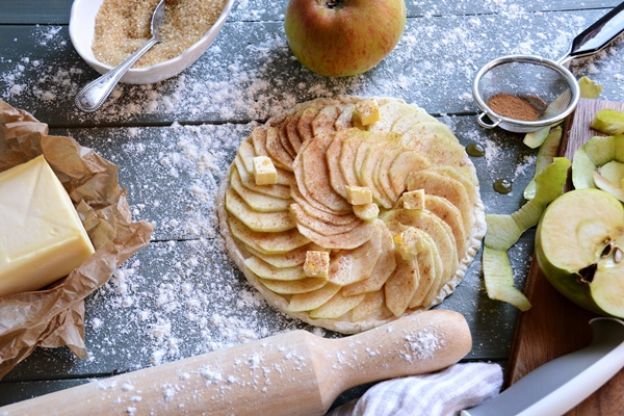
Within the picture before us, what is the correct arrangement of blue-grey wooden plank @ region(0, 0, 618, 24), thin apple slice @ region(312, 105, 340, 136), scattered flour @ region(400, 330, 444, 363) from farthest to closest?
blue-grey wooden plank @ region(0, 0, 618, 24), thin apple slice @ region(312, 105, 340, 136), scattered flour @ region(400, 330, 444, 363)

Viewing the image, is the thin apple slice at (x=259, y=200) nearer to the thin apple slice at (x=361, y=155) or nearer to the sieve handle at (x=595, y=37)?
the thin apple slice at (x=361, y=155)

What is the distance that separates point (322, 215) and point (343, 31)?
48 cm

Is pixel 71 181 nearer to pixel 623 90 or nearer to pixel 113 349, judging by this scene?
pixel 113 349

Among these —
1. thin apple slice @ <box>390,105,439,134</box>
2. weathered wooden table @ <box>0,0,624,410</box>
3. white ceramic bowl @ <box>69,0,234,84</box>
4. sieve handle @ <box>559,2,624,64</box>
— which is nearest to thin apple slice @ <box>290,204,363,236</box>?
weathered wooden table @ <box>0,0,624,410</box>

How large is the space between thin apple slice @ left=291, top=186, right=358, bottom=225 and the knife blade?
528mm

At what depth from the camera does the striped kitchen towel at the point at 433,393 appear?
1468 mm

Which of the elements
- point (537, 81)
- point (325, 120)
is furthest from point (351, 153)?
point (537, 81)

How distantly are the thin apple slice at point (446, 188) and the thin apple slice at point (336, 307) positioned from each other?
1.07ft

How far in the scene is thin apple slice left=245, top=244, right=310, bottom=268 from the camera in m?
1.70

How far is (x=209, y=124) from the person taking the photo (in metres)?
1.95

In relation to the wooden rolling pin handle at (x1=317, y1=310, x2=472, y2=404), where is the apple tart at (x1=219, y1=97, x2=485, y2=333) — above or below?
above

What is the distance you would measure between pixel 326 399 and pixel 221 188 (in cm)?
64

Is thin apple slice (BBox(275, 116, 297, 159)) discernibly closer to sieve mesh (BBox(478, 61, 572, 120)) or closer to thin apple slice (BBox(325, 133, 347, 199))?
thin apple slice (BBox(325, 133, 347, 199))

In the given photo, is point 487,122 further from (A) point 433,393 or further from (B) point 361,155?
(A) point 433,393
